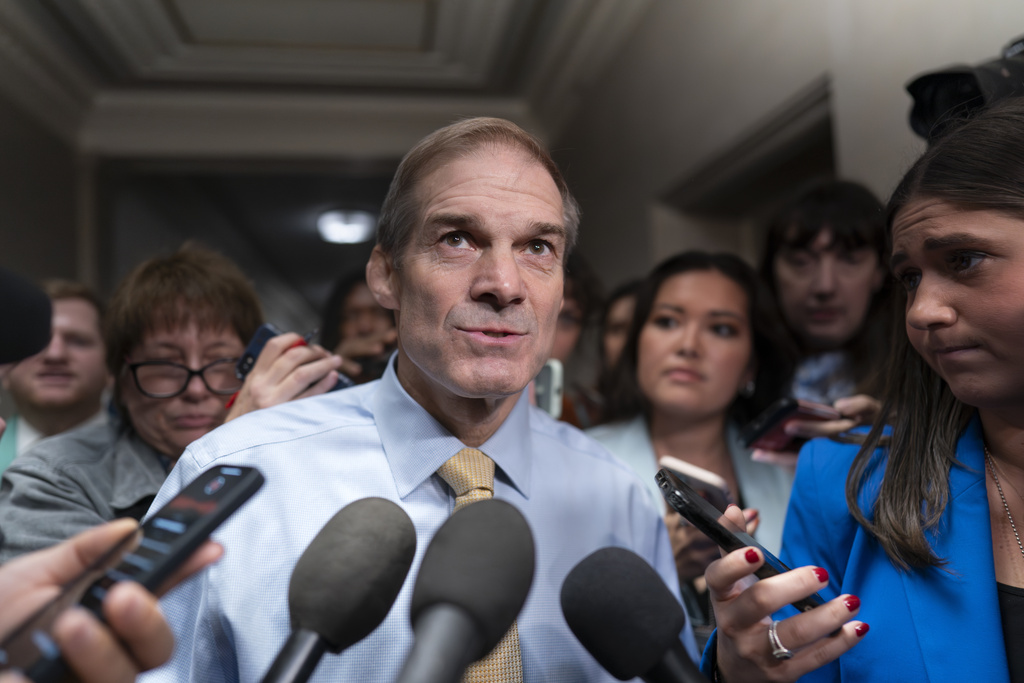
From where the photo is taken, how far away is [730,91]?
132 inches

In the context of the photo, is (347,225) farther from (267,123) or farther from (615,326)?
(615,326)

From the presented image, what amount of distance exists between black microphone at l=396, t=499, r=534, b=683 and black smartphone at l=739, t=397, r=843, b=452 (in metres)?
1.11

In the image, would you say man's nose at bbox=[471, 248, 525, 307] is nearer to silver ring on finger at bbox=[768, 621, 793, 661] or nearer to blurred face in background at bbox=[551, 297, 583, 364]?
silver ring on finger at bbox=[768, 621, 793, 661]

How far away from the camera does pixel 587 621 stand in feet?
2.60

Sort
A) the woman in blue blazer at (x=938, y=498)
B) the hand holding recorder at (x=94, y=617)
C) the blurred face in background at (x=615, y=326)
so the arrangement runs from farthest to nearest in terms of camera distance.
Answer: the blurred face in background at (x=615, y=326), the woman in blue blazer at (x=938, y=498), the hand holding recorder at (x=94, y=617)

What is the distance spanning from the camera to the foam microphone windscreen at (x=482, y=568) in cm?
63

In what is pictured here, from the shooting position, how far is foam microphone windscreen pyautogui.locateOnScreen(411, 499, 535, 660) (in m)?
0.63

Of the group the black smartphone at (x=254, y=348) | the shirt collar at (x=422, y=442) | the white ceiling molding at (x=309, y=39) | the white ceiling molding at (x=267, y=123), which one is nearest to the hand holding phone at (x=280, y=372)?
the black smartphone at (x=254, y=348)

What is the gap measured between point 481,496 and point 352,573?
20.7 inches

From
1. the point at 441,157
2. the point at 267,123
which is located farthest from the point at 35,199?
the point at 441,157

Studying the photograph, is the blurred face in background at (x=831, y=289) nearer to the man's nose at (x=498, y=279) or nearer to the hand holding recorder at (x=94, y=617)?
the man's nose at (x=498, y=279)

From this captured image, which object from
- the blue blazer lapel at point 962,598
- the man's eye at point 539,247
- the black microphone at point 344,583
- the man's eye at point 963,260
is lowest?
the blue blazer lapel at point 962,598

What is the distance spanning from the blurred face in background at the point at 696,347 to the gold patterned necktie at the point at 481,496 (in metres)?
1.09

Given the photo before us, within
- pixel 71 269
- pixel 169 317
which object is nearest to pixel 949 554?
pixel 169 317
